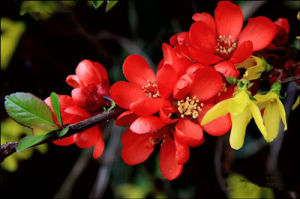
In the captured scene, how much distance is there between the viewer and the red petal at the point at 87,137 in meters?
0.52

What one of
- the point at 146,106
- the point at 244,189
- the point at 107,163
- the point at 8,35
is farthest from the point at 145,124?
the point at 8,35

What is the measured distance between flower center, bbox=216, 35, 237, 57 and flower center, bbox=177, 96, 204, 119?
11 cm

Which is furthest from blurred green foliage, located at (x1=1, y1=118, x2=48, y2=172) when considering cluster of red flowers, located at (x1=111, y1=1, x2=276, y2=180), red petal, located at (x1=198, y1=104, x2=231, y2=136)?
red petal, located at (x1=198, y1=104, x2=231, y2=136)

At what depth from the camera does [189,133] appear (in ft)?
1.54

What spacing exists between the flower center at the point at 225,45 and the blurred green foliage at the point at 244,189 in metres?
0.51

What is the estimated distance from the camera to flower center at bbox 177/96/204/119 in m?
0.50

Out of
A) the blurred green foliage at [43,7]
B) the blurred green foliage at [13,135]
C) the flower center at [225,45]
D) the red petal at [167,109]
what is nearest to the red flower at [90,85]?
the red petal at [167,109]

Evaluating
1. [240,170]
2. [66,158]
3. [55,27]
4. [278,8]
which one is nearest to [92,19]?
[55,27]

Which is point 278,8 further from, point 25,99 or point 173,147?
point 25,99

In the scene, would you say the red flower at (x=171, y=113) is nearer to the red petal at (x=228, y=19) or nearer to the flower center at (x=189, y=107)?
the flower center at (x=189, y=107)

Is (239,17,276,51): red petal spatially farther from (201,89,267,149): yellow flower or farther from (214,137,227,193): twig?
(214,137,227,193): twig

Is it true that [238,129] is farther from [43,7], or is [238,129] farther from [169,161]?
[43,7]

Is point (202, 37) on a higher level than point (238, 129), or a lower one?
higher

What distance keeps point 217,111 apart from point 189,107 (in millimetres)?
69
